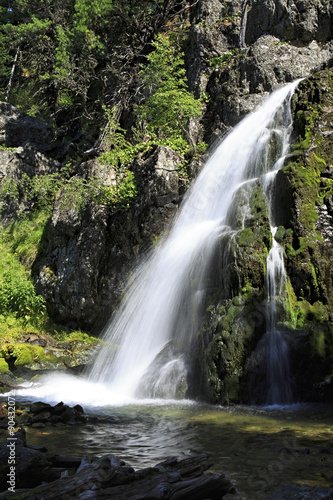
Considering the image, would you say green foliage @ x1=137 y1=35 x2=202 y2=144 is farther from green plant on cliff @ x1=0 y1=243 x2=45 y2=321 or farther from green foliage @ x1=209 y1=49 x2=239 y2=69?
green plant on cliff @ x1=0 y1=243 x2=45 y2=321

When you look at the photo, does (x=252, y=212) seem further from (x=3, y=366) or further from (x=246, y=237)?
(x=3, y=366)

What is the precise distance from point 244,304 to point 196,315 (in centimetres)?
165

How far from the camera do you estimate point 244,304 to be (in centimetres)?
818

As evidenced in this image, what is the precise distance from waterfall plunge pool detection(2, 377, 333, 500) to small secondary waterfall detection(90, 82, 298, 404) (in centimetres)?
173

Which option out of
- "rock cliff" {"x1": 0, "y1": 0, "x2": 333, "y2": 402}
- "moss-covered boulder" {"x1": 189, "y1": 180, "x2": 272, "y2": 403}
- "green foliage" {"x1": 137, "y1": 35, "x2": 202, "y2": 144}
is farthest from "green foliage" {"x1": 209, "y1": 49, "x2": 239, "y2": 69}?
"moss-covered boulder" {"x1": 189, "y1": 180, "x2": 272, "y2": 403}

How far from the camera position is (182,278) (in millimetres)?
10484

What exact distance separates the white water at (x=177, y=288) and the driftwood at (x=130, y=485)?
196 inches

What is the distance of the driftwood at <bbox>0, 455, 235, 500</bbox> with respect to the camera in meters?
3.06

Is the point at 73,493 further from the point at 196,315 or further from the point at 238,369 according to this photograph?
the point at 196,315

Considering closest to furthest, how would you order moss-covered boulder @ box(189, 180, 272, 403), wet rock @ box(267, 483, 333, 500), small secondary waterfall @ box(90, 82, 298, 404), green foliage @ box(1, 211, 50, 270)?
wet rock @ box(267, 483, 333, 500) → moss-covered boulder @ box(189, 180, 272, 403) → small secondary waterfall @ box(90, 82, 298, 404) → green foliage @ box(1, 211, 50, 270)

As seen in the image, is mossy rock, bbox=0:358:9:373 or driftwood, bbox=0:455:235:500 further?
mossy rock, bbox=0:358:9:373

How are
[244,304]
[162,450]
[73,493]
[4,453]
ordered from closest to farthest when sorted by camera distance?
1. [73,493]
2. [4,453]
3. [162,450]
4. [244,304]

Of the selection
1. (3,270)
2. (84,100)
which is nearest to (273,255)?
(3,270)

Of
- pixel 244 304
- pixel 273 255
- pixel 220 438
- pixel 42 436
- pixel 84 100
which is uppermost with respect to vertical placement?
pixel 84 100
